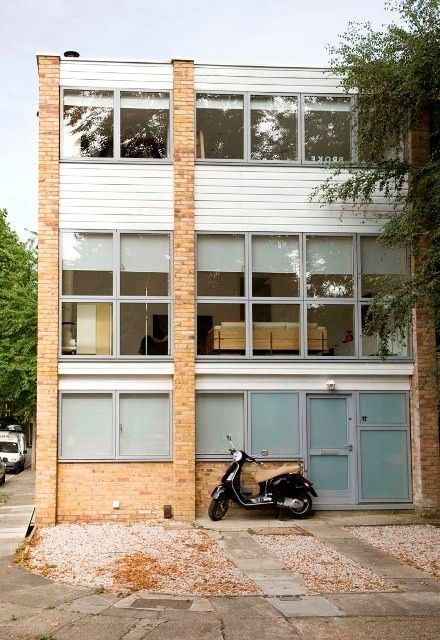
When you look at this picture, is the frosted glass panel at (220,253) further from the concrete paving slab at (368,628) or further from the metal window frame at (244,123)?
the concrete paving slab at (368,628)

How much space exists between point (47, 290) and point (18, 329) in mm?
15032

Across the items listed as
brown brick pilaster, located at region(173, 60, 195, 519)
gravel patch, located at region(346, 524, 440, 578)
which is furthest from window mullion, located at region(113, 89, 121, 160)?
gravel patch, located at region(346, 524, 440, 578)

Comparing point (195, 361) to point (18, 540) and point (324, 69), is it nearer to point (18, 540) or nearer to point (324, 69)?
point (18, 540)

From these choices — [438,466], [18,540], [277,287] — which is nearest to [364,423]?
[438,466]

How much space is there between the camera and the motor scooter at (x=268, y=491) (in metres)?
13.4

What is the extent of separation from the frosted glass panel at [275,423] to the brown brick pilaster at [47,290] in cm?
347

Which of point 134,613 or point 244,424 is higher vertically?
point 244,424

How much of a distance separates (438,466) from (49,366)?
6990 millimetres

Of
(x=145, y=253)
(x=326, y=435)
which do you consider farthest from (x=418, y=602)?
(x=145, y=253)

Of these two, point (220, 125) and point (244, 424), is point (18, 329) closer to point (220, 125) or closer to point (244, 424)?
point (220, 125)

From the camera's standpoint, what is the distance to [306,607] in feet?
26.1

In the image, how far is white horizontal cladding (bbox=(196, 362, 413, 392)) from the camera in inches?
559

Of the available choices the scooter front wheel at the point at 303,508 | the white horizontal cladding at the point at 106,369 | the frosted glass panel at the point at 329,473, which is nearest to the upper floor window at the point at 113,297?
the white horizontal cladding at the point at 106,369

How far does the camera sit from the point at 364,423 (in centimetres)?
1445
